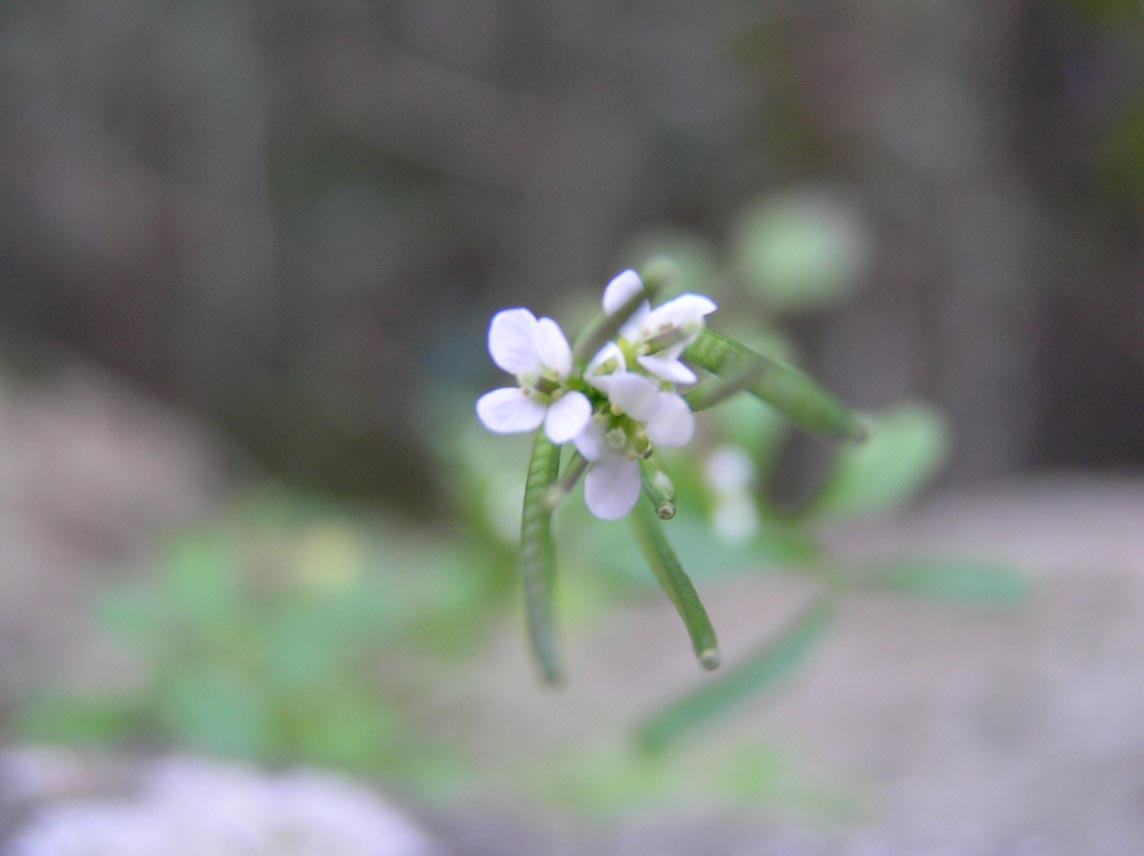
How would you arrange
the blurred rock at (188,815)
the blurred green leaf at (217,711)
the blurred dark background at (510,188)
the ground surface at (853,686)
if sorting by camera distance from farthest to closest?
the blurred dark background at (510,188)
the blurred green leaf at (217,711)
the ground surface at (853,686)
the blurred rock at (188,815)

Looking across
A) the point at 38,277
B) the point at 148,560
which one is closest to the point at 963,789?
the point at 148,560

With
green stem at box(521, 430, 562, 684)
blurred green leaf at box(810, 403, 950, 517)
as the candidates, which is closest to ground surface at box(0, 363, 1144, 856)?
blurred green leaf at box(810, 403, 950, 517)

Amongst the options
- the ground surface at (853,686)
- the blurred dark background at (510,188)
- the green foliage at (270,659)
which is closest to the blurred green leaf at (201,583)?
the green foliage at (270,659)

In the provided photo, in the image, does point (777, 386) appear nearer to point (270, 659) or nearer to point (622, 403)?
point (622, 403)

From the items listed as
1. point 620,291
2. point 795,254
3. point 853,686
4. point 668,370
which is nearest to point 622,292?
point 620,291

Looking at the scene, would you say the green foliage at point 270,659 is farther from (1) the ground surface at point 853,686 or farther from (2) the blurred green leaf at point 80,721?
(1) the ground surface at point 853,686

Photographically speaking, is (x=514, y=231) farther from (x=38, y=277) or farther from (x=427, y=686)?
(x=427, y=686)
